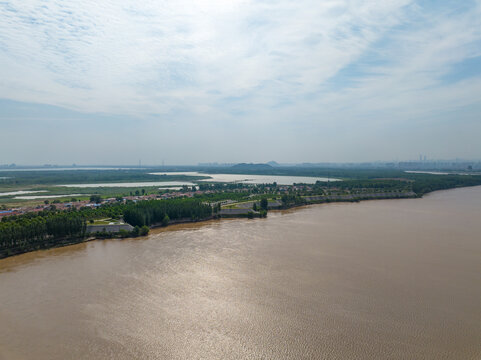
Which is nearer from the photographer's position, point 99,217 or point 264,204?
point 99,217

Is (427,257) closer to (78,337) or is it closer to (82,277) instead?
(78,337)

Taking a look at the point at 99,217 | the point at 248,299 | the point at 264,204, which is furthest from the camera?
the point at 264,204

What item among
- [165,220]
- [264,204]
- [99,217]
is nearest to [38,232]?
[99,217]

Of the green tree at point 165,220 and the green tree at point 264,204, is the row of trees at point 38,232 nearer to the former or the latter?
the green tree at point 165,220

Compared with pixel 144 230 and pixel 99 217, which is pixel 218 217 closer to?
pixel 144 230

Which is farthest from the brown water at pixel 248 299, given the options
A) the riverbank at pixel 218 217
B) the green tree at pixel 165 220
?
the green tree at pixel 165 220

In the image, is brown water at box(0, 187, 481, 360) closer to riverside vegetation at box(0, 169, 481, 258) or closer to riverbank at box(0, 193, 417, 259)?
riverbank at box(0, 193, 417, 259)

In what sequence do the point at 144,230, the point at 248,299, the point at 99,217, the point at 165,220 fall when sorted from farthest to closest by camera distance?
the point at 165,220 → the point at 99,217 → the point at 144,230 → the point at 248,299

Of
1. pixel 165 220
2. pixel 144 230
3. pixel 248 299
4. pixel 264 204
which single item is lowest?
pixel 248 299

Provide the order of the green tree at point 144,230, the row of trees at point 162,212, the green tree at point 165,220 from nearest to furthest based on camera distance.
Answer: the green tree at point 144,230
the row of trees at point 162,212
the green tree at point 165,220

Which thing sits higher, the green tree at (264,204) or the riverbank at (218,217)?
the green tree at (264,204)
